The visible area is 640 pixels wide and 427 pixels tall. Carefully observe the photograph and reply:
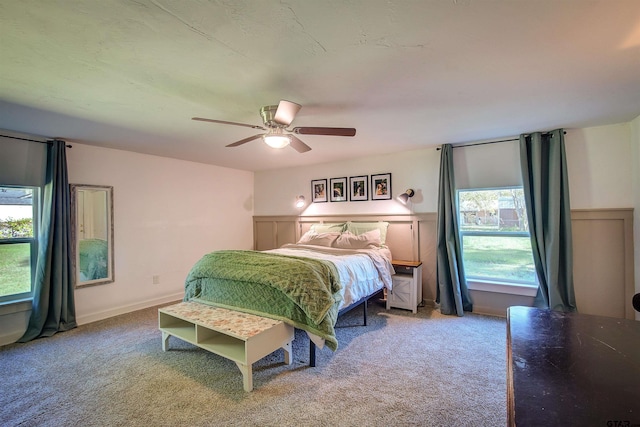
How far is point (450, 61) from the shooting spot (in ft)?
6.05

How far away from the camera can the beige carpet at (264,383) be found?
1.95 metres

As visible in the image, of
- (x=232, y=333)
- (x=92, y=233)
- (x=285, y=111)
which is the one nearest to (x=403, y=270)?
(x=232, y=333)

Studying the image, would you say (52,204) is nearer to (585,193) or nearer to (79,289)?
(79,289)

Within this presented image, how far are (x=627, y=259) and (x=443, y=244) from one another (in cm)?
183

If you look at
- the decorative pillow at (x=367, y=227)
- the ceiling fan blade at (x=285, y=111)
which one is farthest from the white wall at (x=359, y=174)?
the ceiling fan blade at (x=285, y=111)

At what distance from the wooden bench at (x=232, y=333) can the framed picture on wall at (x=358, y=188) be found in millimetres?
2699

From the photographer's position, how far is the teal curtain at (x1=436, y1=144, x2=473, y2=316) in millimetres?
3855

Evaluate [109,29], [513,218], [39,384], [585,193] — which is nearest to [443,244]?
[513,218]

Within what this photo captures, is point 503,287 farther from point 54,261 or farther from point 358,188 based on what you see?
point 54,261

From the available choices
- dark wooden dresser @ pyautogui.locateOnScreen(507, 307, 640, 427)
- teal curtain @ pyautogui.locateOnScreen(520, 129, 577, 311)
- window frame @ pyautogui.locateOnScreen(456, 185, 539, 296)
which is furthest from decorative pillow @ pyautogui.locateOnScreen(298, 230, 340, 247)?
dark wooden dresser @ pyautogui.locateOnScreen(507, 307, 640, 427)

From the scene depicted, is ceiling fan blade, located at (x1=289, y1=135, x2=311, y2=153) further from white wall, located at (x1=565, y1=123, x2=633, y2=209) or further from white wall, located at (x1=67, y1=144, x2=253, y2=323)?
white wall, located at (x1=565, y1=123, x2=633, y2=209)

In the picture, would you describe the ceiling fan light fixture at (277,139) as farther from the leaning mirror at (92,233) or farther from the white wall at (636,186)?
the white wall at (636,186)

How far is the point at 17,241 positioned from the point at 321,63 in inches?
156

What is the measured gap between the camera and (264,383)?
7.65 ft
